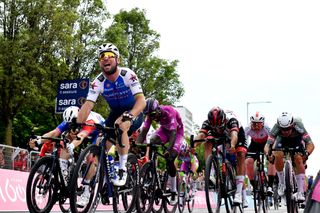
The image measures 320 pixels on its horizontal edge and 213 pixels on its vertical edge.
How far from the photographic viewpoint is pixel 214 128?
11.4 m

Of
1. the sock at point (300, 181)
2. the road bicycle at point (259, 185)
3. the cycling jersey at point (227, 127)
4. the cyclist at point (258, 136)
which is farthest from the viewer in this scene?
the cyclist at point (258, 136)

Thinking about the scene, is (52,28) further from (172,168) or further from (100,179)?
(100,179)

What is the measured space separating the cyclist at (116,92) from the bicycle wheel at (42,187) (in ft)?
2.87

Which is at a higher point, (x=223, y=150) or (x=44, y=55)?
(x=44, y=55)

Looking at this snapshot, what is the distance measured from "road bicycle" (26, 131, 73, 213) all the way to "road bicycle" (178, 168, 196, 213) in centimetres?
633

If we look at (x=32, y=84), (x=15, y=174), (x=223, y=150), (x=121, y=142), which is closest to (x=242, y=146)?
(x=223, y=150)

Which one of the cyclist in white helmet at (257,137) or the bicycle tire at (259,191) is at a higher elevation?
the cyclist in white helmet at (257,137)

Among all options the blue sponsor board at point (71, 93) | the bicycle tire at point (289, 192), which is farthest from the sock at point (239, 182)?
the blue sponsor board at point (71, 93)

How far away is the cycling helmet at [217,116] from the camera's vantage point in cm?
1107

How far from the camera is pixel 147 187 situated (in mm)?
11016

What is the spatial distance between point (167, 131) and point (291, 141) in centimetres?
245

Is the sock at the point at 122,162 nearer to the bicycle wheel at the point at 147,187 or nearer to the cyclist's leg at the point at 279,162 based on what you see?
the bicycle wheel at the point at 147,187

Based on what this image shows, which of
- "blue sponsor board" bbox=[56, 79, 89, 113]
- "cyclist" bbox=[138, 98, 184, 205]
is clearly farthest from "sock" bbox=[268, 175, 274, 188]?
"blue sponsor board" bbox=[56, 79, 89, 113]

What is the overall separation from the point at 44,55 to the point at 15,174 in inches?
812
